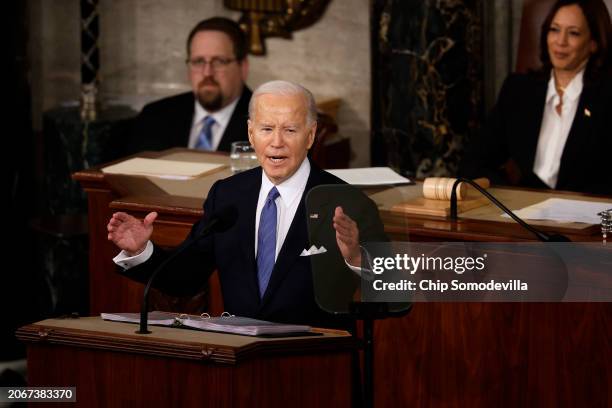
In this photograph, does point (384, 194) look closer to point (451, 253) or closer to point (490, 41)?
point (451, 253)

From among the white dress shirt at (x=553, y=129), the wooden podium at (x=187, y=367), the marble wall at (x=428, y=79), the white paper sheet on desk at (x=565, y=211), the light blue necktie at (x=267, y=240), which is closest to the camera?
the wooden podium at (x=187, y=367)

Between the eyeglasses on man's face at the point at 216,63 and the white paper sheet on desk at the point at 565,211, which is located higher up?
the eyeglasses on man's face at the point at 216,63

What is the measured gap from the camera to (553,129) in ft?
20.5

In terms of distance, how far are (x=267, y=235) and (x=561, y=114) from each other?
2747mm

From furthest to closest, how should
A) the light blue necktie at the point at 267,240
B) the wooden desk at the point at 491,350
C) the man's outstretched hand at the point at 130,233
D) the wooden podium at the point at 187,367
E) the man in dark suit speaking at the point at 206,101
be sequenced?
the man in dark suit speaking at the point at 206,101 → the wooden desk at the point at 491,350 → the light blue necktie at the point at 267,240 → the man's outstretched hand at the point at 130,233 → the wooden podium at the point at 187,367

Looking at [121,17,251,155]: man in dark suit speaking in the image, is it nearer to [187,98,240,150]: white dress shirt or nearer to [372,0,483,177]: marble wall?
[187,98,240,150]: white dress shirt

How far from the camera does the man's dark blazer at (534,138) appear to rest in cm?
606

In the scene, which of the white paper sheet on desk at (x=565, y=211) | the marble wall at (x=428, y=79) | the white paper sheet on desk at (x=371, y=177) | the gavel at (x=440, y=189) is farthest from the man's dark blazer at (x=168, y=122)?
the white paper sheet on desk at (x=565, y=211)

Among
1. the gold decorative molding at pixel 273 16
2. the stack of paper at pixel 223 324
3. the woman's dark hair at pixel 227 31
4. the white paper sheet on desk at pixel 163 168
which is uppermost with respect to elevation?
the gold decorative molding at pixel 273 16

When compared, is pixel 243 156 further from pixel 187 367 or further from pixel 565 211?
pixel 187 367

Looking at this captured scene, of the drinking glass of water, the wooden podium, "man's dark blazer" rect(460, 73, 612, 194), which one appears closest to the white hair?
the wooden podium

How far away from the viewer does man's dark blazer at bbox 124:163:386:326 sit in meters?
3.80

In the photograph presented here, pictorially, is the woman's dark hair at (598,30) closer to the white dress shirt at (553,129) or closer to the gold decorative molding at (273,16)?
the white dress shirt at (553,129)

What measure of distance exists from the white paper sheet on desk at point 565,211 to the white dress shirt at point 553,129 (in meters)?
1.34
